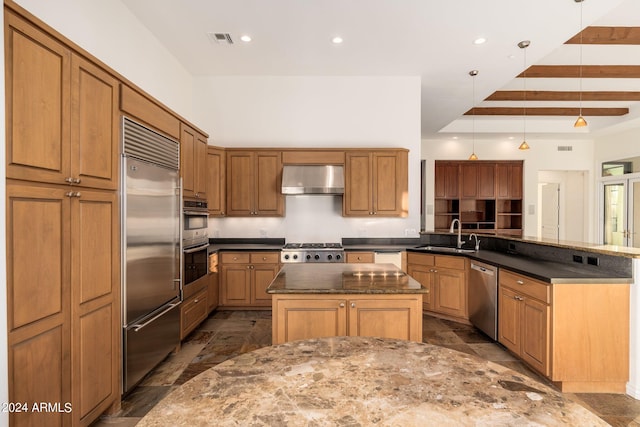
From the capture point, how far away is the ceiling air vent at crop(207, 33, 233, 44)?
3.72 m

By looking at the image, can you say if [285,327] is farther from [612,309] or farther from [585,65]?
[585,65]

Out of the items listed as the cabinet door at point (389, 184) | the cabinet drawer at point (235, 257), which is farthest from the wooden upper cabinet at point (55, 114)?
the cabinet door at point (389, 184)

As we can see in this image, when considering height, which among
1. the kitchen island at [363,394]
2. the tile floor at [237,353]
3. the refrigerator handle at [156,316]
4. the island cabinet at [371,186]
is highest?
the island cabinet at [371,186]

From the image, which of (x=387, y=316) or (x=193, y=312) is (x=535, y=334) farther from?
(x=193, y=312)

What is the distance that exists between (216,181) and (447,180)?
602cm

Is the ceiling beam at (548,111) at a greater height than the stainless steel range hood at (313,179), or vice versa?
the ceiling beam at (548,111)

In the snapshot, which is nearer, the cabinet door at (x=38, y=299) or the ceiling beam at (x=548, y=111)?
the cabinet door at (x=38, y=299)

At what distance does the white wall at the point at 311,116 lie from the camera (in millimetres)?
5074

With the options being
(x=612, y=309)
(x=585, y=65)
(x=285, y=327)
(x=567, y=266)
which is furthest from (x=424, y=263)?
(x=585, y=65)

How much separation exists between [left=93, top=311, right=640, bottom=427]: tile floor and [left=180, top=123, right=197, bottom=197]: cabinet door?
65.4 inches

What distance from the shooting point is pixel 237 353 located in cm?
336

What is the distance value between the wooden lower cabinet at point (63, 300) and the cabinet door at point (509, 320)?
340 centimetres

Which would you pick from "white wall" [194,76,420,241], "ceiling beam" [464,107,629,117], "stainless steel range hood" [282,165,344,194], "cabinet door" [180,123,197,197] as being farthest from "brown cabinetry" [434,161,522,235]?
"cabinet door" [180,123,197,197]

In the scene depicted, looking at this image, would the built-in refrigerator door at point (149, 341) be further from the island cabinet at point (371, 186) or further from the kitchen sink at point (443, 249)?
the kitchen sink at point (443, 249)
